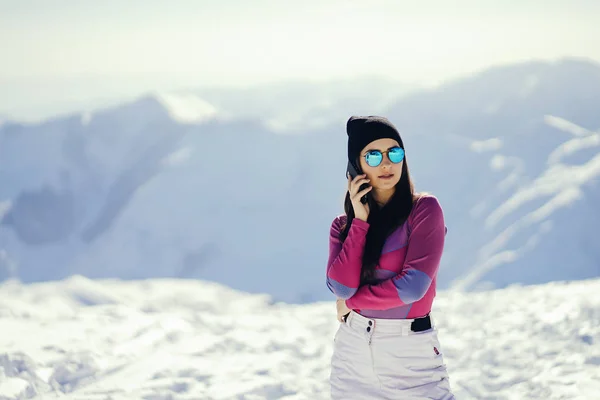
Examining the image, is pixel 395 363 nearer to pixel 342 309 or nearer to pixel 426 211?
pixel 342 309

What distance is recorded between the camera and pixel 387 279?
2461 mm

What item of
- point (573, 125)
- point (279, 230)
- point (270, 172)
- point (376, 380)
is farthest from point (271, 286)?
point (376, 380)

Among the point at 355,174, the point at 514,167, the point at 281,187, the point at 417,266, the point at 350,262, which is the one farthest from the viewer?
the point at 281,187

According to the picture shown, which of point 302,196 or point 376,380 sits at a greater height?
point 302,196

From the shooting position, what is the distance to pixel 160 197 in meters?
18.2

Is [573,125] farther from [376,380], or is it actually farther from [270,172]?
[376,380]

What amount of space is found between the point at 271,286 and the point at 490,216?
210 inches

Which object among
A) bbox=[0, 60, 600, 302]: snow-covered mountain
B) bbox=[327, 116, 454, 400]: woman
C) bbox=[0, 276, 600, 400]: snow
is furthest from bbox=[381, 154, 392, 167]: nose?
bbox=[0, 60, 600, 302]: snow-covered mountain

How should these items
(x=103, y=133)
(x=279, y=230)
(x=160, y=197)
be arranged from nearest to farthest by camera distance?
(x=279, y=230), (x=160, y=197), (x=103, y=133)

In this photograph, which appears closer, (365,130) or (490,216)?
(365,130)

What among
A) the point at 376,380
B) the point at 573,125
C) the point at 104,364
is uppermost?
the point at 573,125

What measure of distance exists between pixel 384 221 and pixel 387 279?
0.76 feet

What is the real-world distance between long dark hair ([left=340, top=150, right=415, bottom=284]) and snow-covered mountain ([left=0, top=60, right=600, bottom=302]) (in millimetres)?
9482

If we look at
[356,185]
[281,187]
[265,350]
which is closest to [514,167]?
[281,187]
